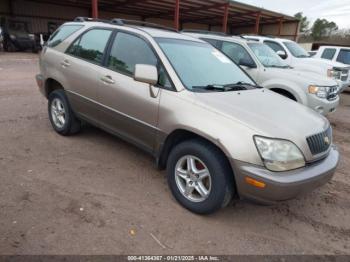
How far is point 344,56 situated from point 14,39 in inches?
750

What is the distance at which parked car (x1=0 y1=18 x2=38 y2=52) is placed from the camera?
63.8ft

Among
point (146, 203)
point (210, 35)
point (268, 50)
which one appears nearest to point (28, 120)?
point (146, 203)

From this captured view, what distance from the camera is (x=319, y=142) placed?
119 inches

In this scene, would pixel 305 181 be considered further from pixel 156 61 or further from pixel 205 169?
pixel 156 61

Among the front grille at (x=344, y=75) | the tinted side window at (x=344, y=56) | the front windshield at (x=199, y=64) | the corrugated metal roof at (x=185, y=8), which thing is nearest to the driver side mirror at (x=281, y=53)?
the front grille at (x=344, y=75)

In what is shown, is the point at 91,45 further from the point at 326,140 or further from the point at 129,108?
the point at 326,140

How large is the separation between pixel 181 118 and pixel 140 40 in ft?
4.29

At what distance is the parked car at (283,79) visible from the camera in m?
6.04

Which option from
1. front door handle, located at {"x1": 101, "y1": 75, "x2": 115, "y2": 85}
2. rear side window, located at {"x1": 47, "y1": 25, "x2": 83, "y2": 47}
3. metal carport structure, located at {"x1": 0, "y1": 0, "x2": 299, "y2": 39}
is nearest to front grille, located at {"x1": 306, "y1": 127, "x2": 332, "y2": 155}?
front door handle, located at {"x1": 101, "y1": 75, "x2": 115, "y2": 85}

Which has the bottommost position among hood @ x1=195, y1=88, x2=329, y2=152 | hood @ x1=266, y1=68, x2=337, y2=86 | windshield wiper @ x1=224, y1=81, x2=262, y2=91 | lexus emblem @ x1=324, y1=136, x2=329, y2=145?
lexus emblem @ x1=324, y1=136, x2=329, y2=145

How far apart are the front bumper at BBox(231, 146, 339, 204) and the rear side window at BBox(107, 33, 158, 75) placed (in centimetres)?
165

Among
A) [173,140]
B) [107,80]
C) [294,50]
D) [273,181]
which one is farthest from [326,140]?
[294,50]

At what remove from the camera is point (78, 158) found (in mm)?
4250

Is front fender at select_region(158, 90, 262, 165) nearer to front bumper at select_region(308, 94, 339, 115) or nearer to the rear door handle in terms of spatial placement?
the rear door handle
